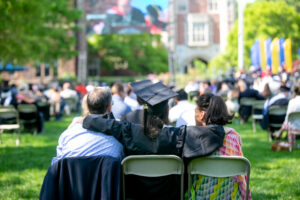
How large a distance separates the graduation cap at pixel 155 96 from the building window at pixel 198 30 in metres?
58.2

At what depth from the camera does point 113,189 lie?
13.8 feet

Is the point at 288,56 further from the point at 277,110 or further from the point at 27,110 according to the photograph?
the point at 27,110

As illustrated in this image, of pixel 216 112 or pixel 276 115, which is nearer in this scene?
pixel 216 112

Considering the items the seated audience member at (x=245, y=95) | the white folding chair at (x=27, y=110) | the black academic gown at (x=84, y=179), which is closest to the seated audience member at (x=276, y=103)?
the seated audience member at (x=245, y=95)

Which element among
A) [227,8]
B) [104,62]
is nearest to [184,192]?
[104,62]

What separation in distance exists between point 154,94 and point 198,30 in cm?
5932

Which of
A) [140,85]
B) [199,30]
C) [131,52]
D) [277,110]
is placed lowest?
[277,110]

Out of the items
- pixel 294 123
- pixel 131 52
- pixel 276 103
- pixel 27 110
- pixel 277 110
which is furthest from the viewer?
pixel 131 52

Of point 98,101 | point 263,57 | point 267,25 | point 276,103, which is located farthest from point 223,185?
point 267,25

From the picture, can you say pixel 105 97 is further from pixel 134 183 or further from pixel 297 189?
pixel 297 189

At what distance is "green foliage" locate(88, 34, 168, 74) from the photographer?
54.4 m

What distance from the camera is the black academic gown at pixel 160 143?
419cm

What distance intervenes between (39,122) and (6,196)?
7.43 meters

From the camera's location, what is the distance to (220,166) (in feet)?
13.6
